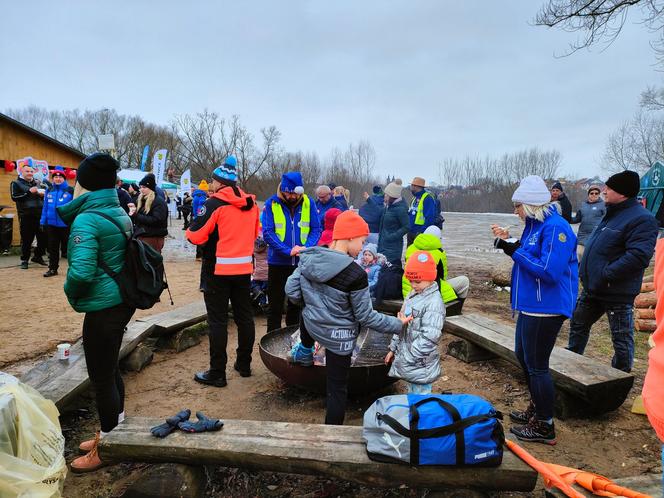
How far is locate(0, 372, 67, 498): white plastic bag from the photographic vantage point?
1943 millimetres

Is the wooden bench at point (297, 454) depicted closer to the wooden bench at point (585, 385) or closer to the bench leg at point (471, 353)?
the wooden bench at point (585, 385)

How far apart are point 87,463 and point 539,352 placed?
316cm

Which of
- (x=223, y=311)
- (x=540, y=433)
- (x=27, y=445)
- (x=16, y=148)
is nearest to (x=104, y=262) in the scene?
(x=27, y=445)

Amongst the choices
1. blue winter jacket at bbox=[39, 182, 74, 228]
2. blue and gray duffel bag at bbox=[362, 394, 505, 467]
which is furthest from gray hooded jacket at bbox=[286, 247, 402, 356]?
blue winter jacket at bbox=[39, 182, 74, 228]

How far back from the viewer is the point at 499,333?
463 cm

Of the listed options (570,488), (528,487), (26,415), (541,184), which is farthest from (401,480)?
(541,184)

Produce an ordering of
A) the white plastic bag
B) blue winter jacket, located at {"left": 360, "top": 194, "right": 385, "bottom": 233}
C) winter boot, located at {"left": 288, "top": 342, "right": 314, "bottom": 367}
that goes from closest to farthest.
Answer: the white plastic bag < winter boot, located at {"left": 288, "top": 342, "right": 314, "bottom": 367} < blue winter jacket, located at {"left": 360, "top": 194, "right": 385, "bottom": 233}

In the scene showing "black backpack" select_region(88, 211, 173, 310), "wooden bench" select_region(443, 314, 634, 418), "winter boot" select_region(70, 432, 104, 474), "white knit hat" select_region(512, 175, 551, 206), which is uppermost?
"white knit hat" select_region(512, 175, 551, 206)

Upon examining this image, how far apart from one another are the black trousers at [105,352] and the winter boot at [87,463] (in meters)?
0.17

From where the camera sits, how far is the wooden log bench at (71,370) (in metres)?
3.26

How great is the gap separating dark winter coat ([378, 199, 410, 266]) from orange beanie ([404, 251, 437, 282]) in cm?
432

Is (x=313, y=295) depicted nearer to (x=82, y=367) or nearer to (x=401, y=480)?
(x=401, y=480)

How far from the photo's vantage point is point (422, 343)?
10.2 feet

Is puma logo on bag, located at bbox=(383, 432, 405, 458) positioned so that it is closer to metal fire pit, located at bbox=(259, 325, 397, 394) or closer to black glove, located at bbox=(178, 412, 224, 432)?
black glove, located at bbox=(178, 412, 224, 432)
